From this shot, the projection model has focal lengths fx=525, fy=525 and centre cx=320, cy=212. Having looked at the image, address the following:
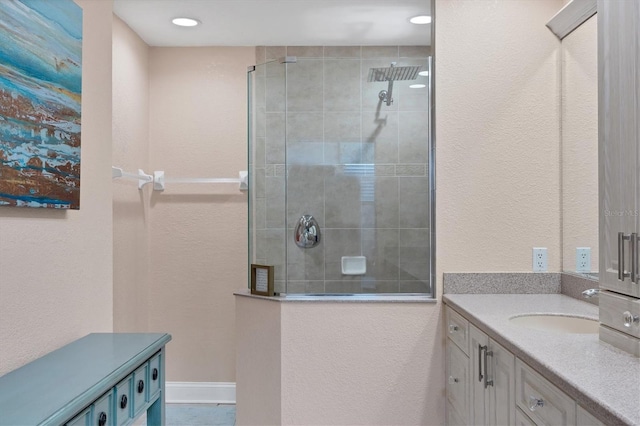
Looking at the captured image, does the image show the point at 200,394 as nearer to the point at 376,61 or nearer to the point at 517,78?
the point at 376,61

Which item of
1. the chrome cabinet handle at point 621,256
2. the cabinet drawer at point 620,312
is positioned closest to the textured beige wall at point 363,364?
the cabinet drawer at point 620,312

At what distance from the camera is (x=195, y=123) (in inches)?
143

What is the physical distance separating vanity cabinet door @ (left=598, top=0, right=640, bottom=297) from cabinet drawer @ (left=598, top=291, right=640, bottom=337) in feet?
0.08

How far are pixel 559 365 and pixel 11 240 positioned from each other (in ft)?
5.45

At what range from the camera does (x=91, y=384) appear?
1.47m

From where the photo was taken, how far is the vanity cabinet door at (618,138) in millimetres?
1420

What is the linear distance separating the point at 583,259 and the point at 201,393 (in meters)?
2.61

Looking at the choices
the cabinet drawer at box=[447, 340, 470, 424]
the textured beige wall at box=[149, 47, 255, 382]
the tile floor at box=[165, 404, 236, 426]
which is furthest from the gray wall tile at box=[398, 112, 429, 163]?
the tile floor at box=[165, 404, 236, 426]

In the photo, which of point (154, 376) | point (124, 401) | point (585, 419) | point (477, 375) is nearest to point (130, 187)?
point (154, 376)

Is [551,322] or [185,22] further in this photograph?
[185,22]

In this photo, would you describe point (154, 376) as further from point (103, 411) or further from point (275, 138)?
point (275, 138)

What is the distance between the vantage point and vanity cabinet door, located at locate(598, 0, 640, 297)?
4.66 feet

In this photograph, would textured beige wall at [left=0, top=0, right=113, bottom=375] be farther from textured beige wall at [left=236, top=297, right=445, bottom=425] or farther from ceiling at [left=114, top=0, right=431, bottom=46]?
textured beige wall at [left=236, top=297, right=445, bottom=425]

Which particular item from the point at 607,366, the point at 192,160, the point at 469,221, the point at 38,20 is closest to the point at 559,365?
the point at 607,366
